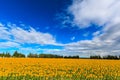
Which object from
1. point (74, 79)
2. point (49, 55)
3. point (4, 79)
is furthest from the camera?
point (49, 55)

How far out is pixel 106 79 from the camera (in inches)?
602

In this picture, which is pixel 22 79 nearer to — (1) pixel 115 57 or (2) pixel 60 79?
(2) pixel 60 79

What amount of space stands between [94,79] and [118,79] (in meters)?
1.96

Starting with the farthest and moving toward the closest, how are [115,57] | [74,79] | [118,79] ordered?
[115,57] < [118,79] < [74,79]

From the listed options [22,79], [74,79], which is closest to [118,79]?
[74,79]

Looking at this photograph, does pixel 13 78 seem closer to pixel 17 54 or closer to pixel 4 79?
pixel 4 79

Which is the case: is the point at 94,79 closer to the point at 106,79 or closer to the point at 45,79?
the point at 106,79

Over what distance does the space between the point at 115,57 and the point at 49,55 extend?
24.9 meters

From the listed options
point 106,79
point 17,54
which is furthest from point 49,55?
point 106,79

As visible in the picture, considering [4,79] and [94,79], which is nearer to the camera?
[4,79]

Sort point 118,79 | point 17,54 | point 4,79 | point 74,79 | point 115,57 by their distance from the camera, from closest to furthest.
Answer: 1. point 4,79
2. point 74,79
3. point 118,79
4. point 115,57
5. point 17,54

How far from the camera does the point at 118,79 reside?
15219mm

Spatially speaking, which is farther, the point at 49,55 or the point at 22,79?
the point at 49,55

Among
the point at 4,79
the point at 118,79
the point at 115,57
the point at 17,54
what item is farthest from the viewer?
the point at 17,54
